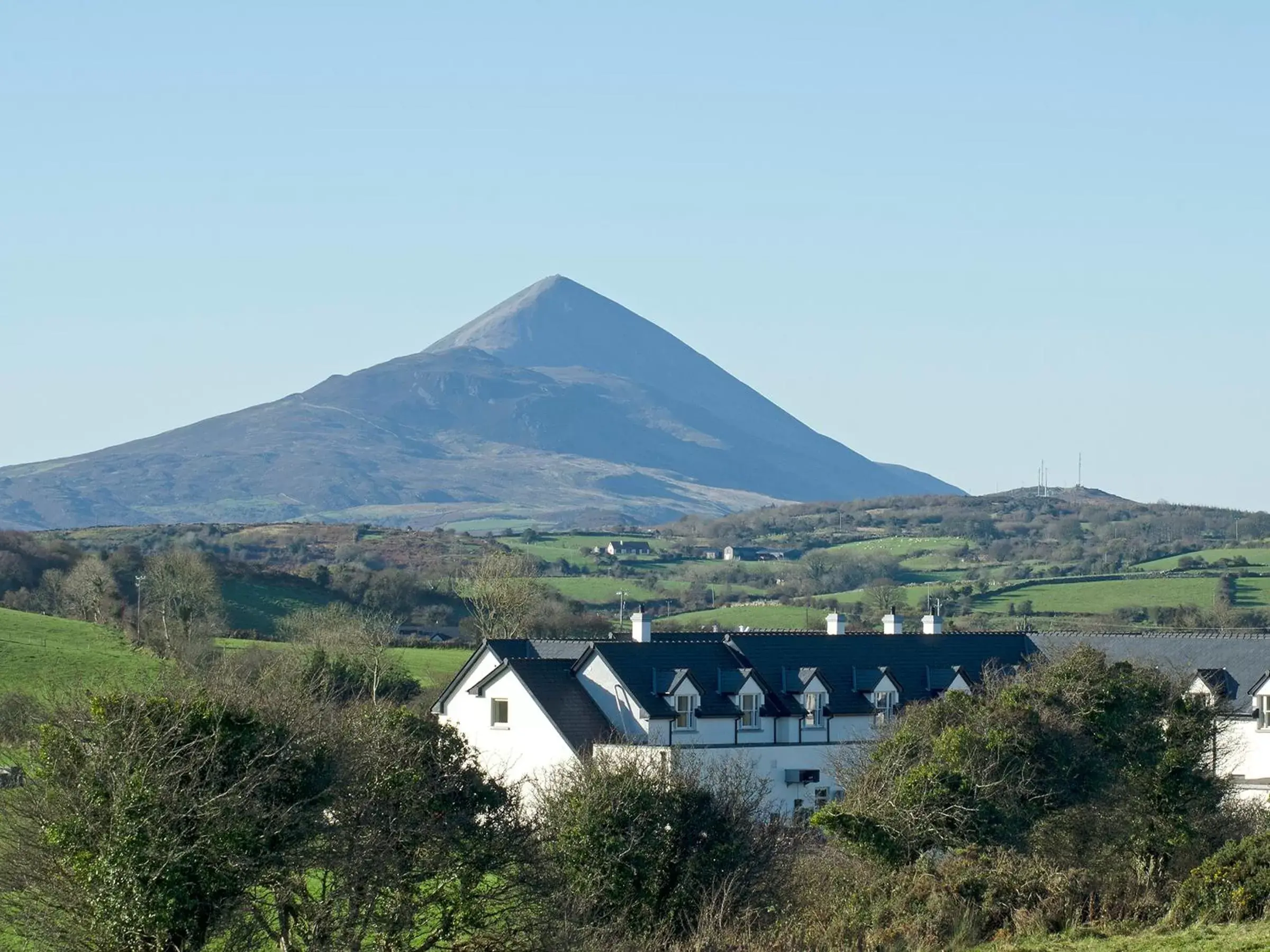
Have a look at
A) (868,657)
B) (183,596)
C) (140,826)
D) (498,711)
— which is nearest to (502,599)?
(183,596)

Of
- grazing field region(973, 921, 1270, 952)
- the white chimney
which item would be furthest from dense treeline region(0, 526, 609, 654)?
grazing field region(973, 921, 1270, 952)

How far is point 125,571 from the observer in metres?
112

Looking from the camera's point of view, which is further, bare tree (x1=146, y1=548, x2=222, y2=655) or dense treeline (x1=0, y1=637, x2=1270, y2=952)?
bare tree (x1=146, y1=548, x2=222, y2=655)

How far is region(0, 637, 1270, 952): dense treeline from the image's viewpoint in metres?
23.0

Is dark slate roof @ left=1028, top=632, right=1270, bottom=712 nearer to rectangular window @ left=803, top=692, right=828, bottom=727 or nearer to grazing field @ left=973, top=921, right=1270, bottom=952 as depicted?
rectangular window @ left=803, top=692, right=828, bottom=727

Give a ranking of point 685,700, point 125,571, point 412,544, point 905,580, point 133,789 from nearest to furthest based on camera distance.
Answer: point 133,789 → point 685,700 → point 125,571 → point 905,580 → point 412,544

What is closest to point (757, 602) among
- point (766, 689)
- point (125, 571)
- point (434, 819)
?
point (125, 571)

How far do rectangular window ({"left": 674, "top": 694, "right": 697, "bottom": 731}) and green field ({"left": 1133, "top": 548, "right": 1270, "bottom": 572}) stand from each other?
331 ft

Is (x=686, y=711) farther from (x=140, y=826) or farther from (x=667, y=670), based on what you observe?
(x=140, y=826)

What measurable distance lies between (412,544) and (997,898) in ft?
548

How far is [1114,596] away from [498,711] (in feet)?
275

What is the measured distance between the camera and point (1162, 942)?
24.4 m

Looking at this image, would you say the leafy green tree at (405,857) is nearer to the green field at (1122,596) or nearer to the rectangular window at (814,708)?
the rectangular window at (814,708)

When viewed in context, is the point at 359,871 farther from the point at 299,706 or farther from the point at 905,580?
the point at 905,580
